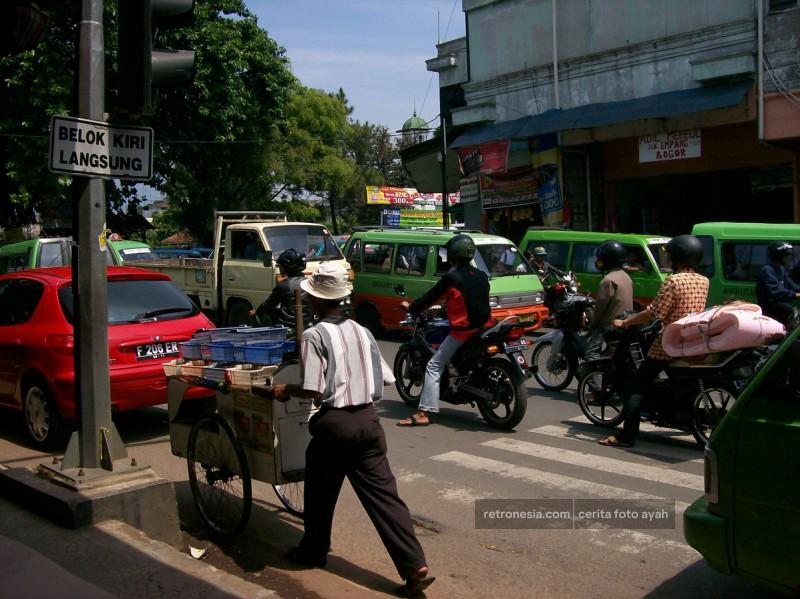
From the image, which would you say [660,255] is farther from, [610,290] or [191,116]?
[191,116]

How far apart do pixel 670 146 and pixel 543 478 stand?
45.7 ft

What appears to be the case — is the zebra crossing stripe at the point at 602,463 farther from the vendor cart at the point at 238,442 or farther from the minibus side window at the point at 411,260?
the minibus side window at the point at 411,260

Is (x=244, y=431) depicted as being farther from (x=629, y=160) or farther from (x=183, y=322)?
(x=629, y=160)

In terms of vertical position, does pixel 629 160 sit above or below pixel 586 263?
above

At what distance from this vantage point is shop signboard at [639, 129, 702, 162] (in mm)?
18094

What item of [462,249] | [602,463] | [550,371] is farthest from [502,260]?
[602,463]

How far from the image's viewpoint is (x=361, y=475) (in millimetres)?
4410

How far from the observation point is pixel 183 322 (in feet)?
25.9

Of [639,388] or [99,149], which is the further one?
[639,388]

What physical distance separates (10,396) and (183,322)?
1.73m

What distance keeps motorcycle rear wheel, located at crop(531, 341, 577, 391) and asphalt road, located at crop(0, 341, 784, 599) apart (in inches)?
51.1

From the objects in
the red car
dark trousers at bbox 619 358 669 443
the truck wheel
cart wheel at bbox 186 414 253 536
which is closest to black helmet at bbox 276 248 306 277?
the red car

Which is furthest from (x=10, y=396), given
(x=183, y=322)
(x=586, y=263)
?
(x=586, y=263)

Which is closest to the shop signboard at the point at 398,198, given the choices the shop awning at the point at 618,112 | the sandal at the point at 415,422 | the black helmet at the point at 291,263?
the shop awning at the point at 618,112
